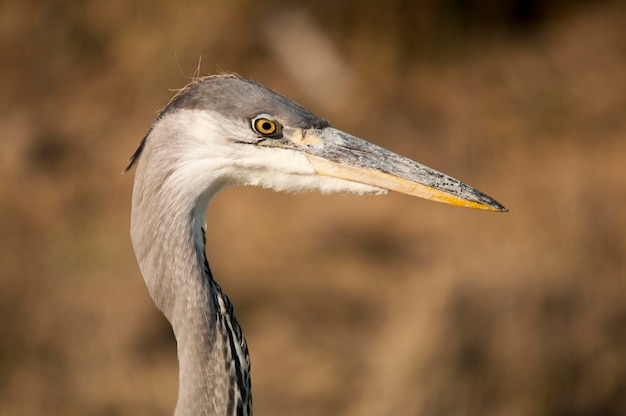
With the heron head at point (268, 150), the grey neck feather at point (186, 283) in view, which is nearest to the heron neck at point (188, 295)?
the grey neck feather at point (186, 283)

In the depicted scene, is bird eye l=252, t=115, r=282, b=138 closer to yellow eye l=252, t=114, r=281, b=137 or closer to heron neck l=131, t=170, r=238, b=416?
yellow eye l=252, t=114, r=281, b=137

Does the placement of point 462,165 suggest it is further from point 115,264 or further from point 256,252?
point 115,264

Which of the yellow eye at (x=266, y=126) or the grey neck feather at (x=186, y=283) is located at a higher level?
the yellow eye at (x=266, y=126)

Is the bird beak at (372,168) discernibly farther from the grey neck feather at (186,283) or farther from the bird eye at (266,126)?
the grey neck feather at (186,283)

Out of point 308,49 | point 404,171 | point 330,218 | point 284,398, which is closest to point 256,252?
point 330,218

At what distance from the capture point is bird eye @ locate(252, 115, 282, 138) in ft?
7.07

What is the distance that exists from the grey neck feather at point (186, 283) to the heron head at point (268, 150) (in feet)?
0.15

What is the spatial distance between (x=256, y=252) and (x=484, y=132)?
1.79m

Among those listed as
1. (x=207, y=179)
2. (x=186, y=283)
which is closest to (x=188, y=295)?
(x=186, y=283)

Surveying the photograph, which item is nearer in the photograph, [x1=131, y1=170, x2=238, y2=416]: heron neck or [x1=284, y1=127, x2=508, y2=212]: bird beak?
[x1=131, y1=170, x2=238, y2=416]: heron neck

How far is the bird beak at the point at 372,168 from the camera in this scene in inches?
87.4

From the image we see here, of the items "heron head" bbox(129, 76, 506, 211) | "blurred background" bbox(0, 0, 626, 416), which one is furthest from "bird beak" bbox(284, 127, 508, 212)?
"blurred background" bbox(0, 0, 626, 416)

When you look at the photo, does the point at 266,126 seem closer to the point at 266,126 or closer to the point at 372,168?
the point at 266,126

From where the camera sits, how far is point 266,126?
217cm
